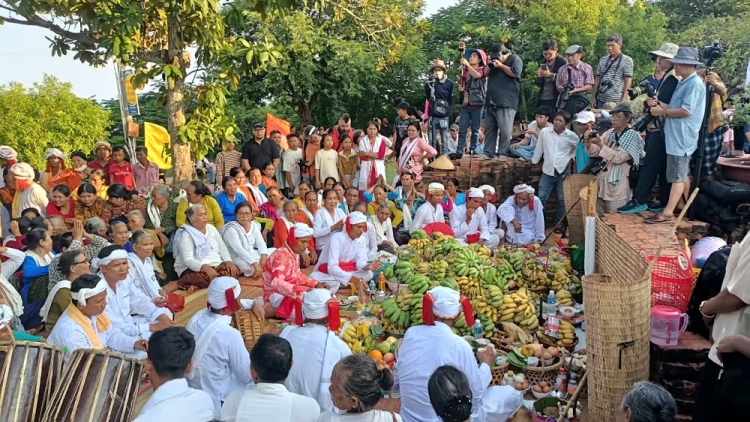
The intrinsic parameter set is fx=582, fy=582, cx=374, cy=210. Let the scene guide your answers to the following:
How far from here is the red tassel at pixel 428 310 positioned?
4.16m

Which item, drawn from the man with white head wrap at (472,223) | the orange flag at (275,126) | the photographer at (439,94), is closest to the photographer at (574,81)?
the photographer at (439,94)

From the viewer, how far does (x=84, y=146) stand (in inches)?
715

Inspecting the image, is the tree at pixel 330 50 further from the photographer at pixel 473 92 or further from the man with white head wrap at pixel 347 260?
the man with white head wrap at pixel 347 260

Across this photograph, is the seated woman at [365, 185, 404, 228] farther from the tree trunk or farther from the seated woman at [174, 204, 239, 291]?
the tree trunk

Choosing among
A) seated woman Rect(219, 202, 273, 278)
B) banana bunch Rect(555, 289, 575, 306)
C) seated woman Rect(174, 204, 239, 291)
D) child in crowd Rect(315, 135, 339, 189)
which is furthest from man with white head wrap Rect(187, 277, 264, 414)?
child in crowd Rect(315, 135, 339, 189)

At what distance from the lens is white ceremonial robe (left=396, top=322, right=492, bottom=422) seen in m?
3.98

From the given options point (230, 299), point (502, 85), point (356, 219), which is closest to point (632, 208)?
point (356, 219)

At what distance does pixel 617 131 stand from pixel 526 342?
3.66 metres

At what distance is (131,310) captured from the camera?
5.81 meters

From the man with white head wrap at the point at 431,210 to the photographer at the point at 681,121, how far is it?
3.21 metres

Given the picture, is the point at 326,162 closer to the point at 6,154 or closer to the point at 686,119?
the point at 6,154

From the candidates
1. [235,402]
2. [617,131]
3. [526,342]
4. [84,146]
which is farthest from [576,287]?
[84,146]

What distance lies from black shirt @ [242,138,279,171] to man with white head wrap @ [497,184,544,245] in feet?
13.5

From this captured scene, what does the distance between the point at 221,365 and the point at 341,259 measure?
10.9 ft
